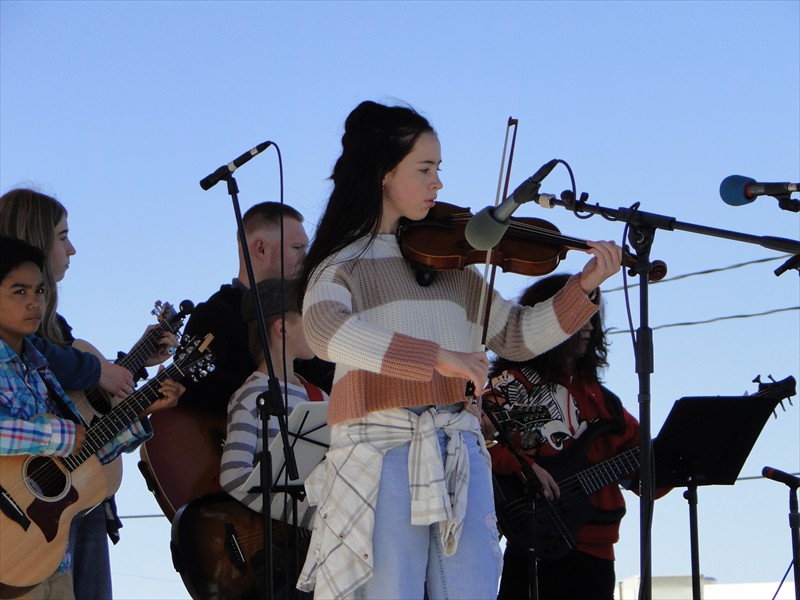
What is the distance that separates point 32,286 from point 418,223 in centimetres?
138

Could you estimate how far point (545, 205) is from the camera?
2.82 meters

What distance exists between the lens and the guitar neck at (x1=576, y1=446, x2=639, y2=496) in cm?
440

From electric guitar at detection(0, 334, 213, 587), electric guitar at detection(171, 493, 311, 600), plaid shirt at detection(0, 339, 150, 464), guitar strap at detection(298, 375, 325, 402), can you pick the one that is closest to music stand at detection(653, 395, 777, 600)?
guitar strap at detection(298, 375, 325, 402)

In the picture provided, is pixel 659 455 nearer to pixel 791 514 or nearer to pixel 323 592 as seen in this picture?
pixel 791 514

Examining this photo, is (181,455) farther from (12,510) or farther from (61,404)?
(12,510)

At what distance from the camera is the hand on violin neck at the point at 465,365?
262cm

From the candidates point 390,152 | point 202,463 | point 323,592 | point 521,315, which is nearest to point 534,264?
point 521,315

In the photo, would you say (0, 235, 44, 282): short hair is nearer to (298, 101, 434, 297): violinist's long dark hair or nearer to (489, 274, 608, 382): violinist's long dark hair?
(298, 101, 434, 297): violinist's long dark hair

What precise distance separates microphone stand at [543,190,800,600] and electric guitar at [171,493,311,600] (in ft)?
4.99

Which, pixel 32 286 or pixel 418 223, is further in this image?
pixel 32 286

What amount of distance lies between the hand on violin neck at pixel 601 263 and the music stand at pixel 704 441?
4.30 ft

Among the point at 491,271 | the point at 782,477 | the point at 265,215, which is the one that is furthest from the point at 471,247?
the point at 265,215

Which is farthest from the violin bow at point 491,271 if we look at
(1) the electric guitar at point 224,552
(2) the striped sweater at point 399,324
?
(1) the electric guitar at point 224,552

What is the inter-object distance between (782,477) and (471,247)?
5.86 ft
